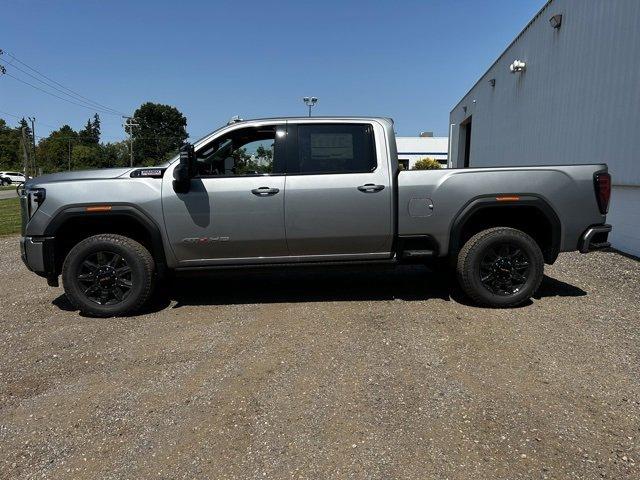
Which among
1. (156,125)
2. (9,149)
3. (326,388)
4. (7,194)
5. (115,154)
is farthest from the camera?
(156,125)

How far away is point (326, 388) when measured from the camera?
3.41 m

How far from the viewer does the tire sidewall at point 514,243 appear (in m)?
5.06

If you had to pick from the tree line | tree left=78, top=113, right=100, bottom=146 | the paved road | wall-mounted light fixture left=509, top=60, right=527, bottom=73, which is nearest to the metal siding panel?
wall-mounted light fixture left=509, top=60, right=527, bottom=73

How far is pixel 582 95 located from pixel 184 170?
8.56 m

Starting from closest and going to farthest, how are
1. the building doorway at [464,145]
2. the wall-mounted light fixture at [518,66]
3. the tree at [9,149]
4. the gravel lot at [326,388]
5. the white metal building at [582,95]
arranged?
1. the gravel lot at [326,388]
2. the white metal building at [582,95]
3. the wall-mounted light fixture at [518,66]
4. the building doorway at [464,145]
5. the tree at [9,149]

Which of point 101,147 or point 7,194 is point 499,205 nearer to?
point 7,194

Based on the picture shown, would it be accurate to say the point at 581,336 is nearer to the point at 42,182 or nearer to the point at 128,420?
the point at 128,420

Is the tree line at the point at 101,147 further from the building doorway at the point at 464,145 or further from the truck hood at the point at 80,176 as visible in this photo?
the truck hood at the point at 80,176

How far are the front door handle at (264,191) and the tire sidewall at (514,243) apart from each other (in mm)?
2207

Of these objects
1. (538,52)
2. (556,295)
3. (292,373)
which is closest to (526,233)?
(556,295)

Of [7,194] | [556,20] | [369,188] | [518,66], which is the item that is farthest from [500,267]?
[7,194]

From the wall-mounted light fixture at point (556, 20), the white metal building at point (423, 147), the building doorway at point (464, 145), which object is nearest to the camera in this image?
the wall-mounted light fixture at point (556, 20)

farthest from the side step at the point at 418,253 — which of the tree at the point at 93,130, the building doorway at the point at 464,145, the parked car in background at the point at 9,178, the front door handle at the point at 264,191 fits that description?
the tree at the point at 93,130

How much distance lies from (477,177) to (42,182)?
15.1ft
